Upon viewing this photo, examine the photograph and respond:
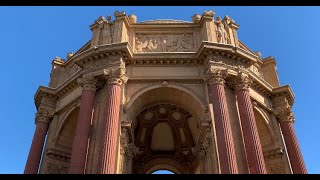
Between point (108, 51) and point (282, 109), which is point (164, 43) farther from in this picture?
point (282, 109)

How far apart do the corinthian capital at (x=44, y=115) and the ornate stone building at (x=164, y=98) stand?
85 mm

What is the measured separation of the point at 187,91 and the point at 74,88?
320 inches

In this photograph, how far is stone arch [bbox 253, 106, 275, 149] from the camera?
22609 millimetres

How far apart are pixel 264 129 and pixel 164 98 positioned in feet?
24.6

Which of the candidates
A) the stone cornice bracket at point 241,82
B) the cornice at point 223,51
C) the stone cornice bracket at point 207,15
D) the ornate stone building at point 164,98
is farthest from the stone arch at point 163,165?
the stone cornice bracket at point 207,15

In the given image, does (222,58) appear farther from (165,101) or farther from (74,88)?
(74,88)

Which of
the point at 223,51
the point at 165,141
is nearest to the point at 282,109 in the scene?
the point at 223,51

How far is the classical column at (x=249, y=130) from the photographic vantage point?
56.5 ft

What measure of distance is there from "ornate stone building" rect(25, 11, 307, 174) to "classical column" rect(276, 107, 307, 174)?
0.07 m

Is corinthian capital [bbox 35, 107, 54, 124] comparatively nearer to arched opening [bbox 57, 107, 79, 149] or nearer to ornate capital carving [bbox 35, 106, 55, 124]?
ornate capital carving [bbox 35, 106, 55, 124]

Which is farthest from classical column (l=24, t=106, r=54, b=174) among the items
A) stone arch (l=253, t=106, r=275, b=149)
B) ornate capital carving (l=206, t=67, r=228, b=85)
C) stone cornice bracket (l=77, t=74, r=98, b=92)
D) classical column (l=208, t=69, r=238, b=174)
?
stone arch (l=253, t=106, r=275, b=149)

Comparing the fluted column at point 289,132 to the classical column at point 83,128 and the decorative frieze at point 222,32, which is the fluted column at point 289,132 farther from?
the classical column at point 83,128

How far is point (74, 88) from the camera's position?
22.8 meters

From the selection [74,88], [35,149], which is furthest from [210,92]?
[35,149]
